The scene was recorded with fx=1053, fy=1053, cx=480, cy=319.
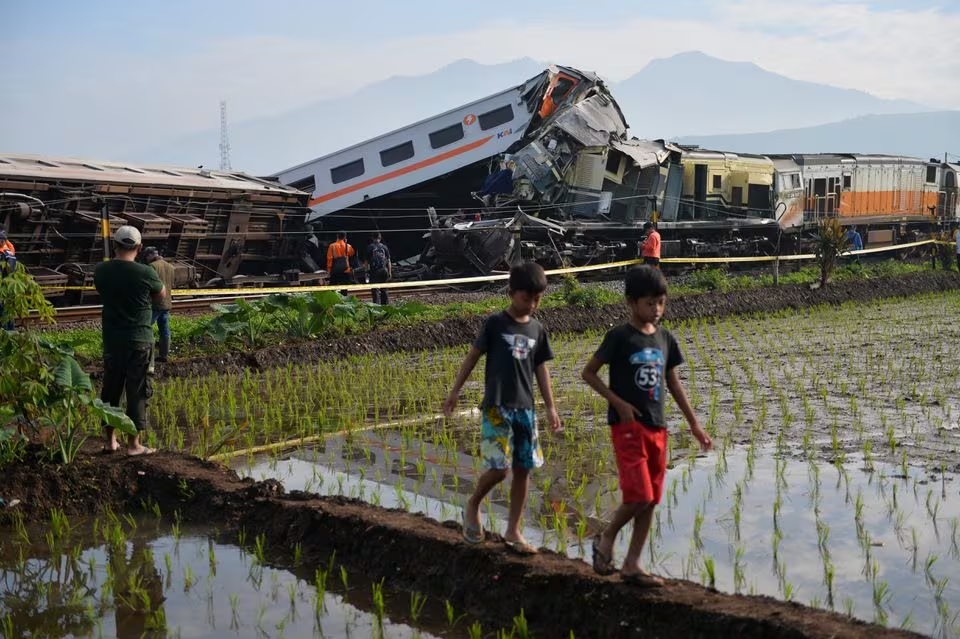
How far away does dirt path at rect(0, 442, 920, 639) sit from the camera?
14.7 feet

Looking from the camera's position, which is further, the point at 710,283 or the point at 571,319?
the point at 710,283

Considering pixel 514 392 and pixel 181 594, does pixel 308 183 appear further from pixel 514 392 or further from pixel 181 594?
pixel 514 392

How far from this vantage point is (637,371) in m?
4.86

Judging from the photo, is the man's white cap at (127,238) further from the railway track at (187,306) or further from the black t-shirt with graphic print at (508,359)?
the railway track at (187,306)

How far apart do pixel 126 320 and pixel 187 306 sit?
11.0 m

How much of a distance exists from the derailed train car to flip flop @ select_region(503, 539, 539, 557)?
38.8 ft

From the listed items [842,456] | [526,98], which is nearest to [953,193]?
[526,98]

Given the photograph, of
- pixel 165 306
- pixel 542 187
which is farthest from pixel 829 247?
pixel 165 306

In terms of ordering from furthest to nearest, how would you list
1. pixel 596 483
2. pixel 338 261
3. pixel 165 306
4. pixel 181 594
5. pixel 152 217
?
pixel 338 261 < pixel 152 217 < pixel 165 306 < pixel 596 483 < pixel 181 594

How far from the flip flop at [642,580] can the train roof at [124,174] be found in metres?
15.8

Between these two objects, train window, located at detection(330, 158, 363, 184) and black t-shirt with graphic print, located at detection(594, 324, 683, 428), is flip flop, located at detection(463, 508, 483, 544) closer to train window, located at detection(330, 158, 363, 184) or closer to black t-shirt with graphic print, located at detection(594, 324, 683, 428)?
black t-shirt with graphic print, located at detection(594, 324, 683, 428)

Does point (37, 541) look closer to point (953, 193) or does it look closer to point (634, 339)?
point (634, 339)

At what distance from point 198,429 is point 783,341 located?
28.5ft

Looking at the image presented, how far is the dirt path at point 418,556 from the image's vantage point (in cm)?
447
